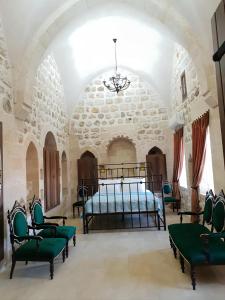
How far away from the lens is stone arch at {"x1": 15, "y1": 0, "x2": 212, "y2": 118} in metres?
3.83

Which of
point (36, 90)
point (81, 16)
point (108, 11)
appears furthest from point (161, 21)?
point (36, 90)

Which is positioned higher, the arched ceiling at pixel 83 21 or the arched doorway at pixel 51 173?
the arched ceiling at pixel 83 21

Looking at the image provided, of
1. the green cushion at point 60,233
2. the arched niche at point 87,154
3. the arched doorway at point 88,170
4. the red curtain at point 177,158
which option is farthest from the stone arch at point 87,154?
the green cushion at point 60,233

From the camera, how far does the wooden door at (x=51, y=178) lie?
17.8 ft

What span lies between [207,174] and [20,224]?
347 centimetres

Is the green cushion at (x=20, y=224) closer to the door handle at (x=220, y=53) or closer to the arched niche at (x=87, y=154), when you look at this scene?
the door handle at (x=220, y=53)

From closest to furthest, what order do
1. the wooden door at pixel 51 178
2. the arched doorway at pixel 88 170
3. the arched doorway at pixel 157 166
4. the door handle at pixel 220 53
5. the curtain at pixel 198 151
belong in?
1. the door handle at pixel 220 53
2. the curtain at pixel 198 151
3. the wooden door at pixel 51 178
4. the arched doorway at pixel 157 166
5. the arched doorway at pixel 88 170

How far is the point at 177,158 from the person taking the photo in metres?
6.57

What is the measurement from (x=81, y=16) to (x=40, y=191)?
3404 millimetres

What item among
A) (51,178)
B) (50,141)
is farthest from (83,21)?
(51,178)

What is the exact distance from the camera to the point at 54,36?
4.17 meters

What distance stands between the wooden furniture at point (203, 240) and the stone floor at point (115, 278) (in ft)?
0.64

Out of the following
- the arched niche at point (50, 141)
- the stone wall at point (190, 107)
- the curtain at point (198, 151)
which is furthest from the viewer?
the arched niche at point (50, 141)

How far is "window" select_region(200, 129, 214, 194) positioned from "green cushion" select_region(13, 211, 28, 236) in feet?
10.7
